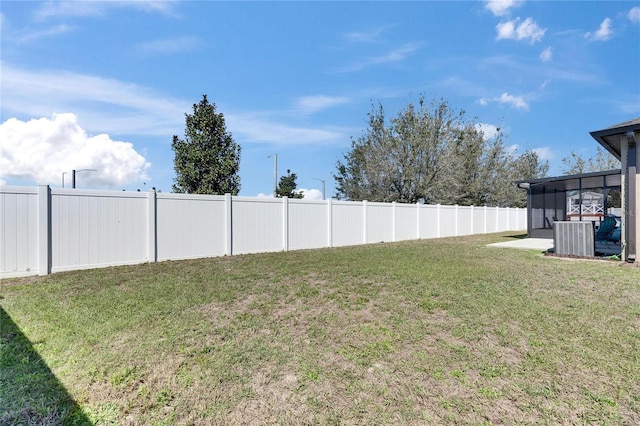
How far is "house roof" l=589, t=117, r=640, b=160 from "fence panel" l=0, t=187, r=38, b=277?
13.2 m

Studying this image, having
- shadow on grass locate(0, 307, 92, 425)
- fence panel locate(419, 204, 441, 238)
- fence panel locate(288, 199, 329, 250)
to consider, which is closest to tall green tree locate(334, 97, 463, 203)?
fence panel locate(419, 204, 441, 238)

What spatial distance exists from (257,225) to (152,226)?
2.91 metres

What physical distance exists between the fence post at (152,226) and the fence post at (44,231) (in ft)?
5.96

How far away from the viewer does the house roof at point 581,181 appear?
1368 cm

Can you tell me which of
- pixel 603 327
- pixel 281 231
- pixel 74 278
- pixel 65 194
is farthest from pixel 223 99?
pixel 603 327

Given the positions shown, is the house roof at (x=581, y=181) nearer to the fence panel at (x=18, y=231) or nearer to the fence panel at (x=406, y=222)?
the fence panel at (x=406, y=222)

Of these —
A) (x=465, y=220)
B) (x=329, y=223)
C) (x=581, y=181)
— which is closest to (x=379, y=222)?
(x=329, y=223)

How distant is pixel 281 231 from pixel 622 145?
9.58 metres

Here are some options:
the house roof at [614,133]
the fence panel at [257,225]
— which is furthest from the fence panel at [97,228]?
the house roof at [614,133]

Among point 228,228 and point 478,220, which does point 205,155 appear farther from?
point 478,220

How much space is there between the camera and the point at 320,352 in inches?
128

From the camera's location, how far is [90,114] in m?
10.7

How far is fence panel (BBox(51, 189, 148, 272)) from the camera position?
6484 millimetres

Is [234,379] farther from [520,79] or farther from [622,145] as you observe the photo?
[520,79]
